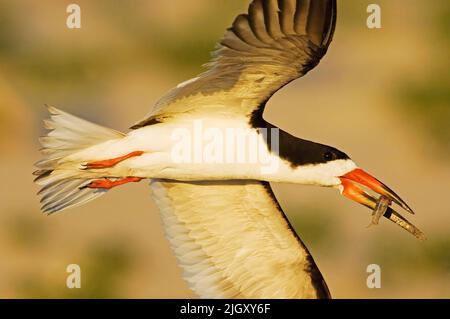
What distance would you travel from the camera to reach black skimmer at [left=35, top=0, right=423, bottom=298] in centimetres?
577

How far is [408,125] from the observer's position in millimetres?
10742

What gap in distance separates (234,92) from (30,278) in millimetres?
3269

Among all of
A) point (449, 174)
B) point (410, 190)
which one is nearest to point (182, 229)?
point (410, 190)

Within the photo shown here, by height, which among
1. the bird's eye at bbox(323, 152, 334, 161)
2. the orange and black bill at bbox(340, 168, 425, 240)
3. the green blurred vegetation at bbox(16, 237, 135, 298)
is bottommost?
the green blurred vegetation at bbox(16, 237, 135, 298)

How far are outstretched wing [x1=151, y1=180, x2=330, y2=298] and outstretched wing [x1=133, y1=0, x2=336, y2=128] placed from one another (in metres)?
0.68

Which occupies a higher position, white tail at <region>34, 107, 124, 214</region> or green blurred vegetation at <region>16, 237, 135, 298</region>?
white tail at <region>34, 107, 124, 214</region>

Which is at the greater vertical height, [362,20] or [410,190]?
[362,20]

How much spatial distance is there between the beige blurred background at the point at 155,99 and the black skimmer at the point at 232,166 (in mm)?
1770

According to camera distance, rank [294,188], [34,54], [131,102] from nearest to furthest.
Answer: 1. [294,188]
2. [131,102]
3. [34,54]

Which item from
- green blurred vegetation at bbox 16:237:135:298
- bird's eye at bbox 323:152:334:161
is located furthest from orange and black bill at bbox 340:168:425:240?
green blurred vegetation at bbox 16:237:135:298

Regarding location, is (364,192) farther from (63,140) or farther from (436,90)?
(436,90)

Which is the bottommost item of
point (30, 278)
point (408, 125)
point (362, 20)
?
point (30, 278)

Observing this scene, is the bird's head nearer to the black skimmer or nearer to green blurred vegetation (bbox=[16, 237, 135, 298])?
the black skimmer

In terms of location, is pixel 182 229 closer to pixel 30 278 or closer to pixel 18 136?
pixel 30 278
